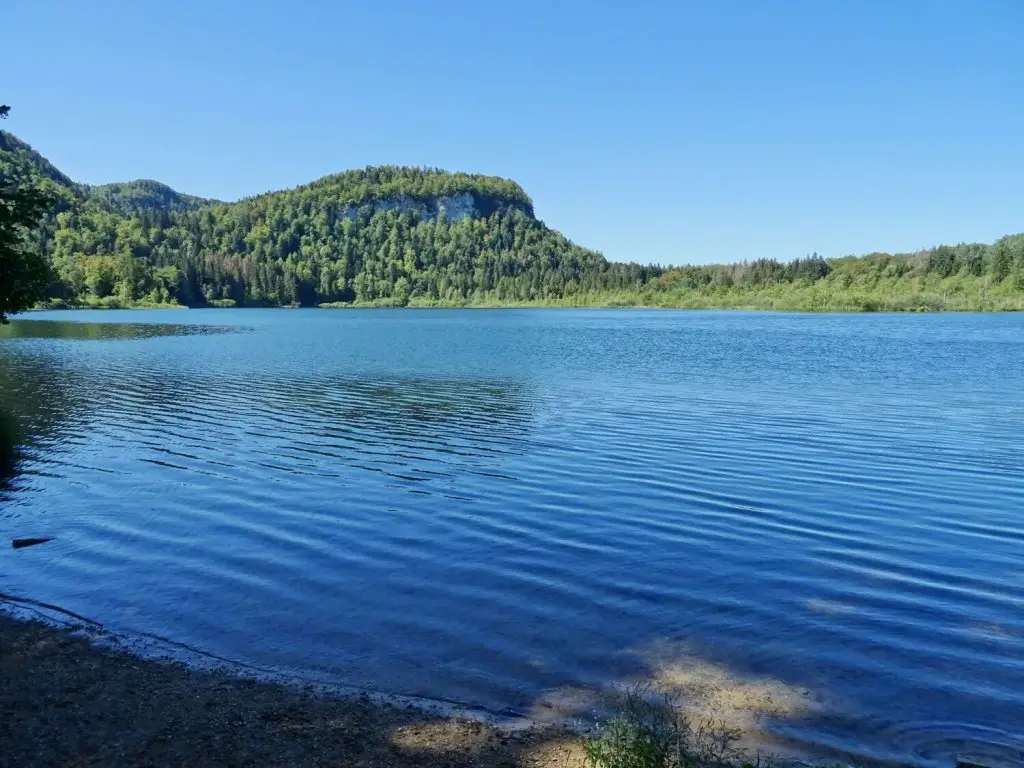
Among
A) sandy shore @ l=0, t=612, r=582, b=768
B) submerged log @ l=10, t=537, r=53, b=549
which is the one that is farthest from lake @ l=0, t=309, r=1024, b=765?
sandy shore @ l=0, t=612, r=582, b=768

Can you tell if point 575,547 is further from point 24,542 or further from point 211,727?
point 24,542

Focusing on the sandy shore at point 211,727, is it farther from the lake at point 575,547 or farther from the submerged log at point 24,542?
the submerged log at point 24,542

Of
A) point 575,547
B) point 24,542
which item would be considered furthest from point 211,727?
point 24,542

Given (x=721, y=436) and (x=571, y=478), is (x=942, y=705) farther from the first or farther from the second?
(x=721, y=436)

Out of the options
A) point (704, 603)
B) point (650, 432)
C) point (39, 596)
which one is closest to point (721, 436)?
point (650, 432)

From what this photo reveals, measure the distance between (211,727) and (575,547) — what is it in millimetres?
7727

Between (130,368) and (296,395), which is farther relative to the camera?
(130,368)

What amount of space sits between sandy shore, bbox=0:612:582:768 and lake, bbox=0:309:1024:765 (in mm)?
807

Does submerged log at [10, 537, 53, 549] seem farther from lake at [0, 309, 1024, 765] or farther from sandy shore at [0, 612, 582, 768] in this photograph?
sandy shore at [0, 612, 582, 768]

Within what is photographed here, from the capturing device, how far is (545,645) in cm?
1002

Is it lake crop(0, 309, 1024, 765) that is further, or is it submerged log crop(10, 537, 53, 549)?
submerged log crop(10, 537, 53, 549)

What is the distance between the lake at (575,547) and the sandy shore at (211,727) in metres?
0.81

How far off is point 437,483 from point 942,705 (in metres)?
12.6

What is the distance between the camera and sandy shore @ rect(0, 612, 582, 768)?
708cm
